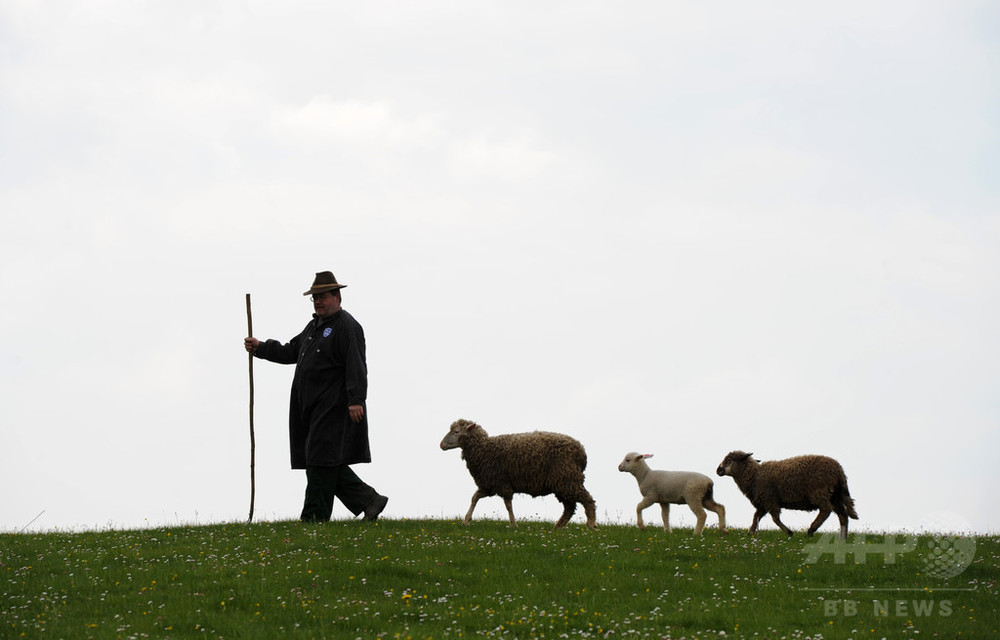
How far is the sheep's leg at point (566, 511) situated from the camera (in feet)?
48.3

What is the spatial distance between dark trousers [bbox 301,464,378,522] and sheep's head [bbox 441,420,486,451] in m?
1.26

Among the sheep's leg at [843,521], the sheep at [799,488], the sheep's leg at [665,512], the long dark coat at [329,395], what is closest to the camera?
the sheep at [799,488]

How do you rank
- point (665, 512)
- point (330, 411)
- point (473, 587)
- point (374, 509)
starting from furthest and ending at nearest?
point (665, 512) → point (374, 509) → point (330, 411) → point (473, 587)

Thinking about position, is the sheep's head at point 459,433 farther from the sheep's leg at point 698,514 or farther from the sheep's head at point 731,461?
the sheep's head at point 731,461

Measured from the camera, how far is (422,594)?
10.8 m

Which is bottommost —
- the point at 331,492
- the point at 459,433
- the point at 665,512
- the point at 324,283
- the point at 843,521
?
the point at 843,521

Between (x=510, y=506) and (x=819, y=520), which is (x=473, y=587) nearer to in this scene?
(x=510, y=506)

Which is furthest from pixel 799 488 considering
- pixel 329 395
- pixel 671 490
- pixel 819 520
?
pixel 329 395

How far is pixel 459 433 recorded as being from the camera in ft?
50.2

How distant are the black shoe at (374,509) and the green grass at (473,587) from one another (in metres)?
0.90

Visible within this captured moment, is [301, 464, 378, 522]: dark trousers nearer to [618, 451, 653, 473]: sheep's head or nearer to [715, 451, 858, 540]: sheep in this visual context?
[618, 451, 653, 473]: sheep's head

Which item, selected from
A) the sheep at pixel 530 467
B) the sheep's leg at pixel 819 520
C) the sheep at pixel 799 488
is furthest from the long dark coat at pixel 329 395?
the sheep's leg at pixel 819 520

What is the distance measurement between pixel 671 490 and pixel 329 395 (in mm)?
5015

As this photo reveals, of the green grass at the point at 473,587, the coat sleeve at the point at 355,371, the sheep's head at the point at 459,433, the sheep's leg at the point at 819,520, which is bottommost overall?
the green grass at the point at 473,587
